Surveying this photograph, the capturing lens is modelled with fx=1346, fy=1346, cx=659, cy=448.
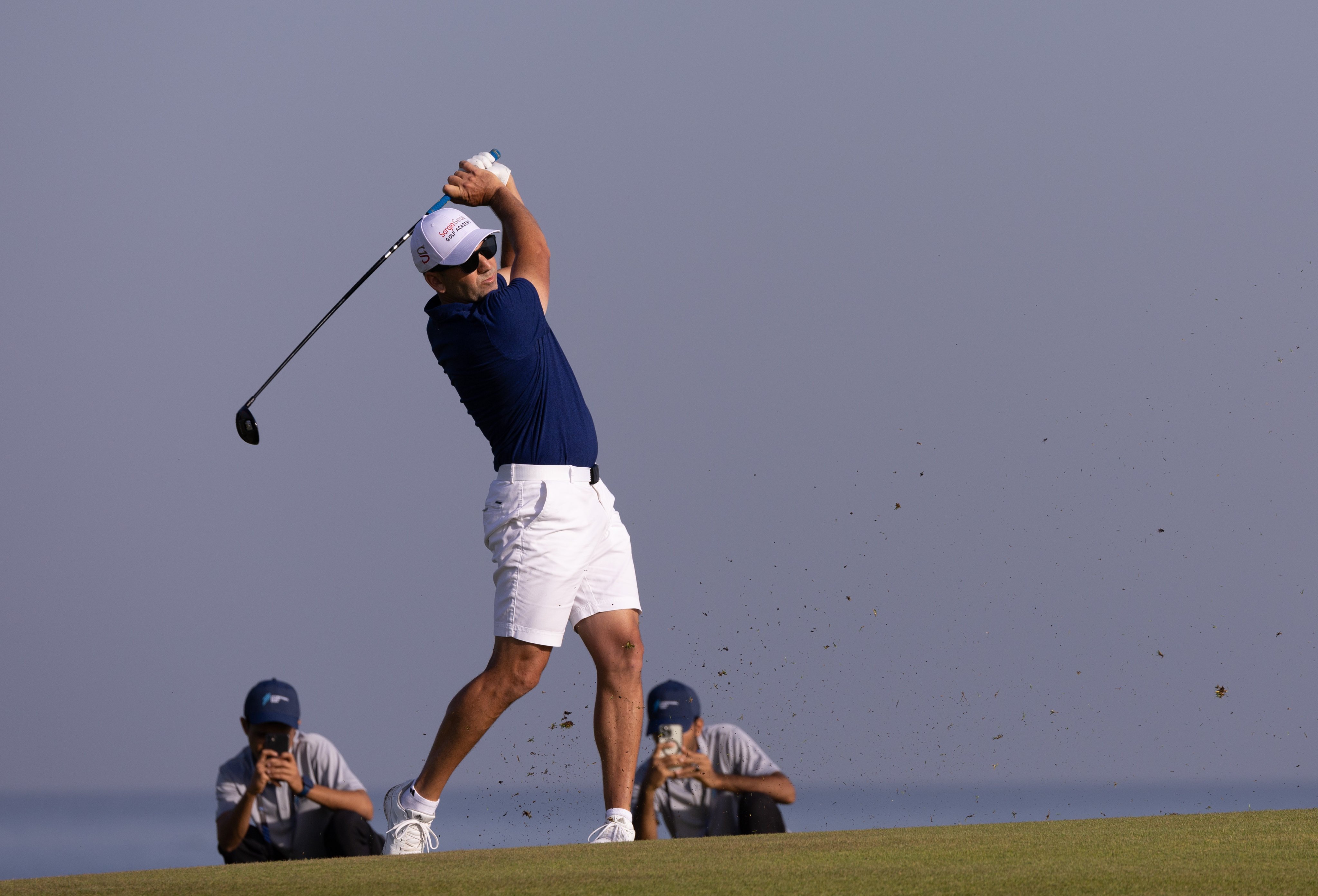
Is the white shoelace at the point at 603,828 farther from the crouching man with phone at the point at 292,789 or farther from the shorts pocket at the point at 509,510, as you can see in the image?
the crouching man with phone at the point at 292,789

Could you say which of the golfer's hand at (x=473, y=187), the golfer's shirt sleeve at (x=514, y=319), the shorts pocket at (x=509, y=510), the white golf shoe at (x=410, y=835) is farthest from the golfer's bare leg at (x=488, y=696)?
the golfer's hand at (x=473, y=187)

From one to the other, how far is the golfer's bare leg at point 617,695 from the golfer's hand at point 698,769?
111cm

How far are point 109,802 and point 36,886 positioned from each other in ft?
132

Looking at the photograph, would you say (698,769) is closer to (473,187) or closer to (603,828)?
(603,828)

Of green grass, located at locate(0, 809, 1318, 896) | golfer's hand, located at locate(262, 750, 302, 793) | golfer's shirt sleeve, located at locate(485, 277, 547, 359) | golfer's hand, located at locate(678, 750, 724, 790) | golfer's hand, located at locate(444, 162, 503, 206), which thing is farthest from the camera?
golfer's hand, located at locate(678, 750, 724, 790)

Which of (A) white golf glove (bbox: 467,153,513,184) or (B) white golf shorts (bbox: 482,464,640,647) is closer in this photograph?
(B) white golf shorts (bbox: 482,464,640,647)

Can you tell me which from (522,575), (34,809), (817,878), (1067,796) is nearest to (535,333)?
(522,575)

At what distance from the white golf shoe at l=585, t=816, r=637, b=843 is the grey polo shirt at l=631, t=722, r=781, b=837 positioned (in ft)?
3.73

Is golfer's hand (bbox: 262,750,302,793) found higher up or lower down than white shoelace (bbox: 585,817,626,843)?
higher up

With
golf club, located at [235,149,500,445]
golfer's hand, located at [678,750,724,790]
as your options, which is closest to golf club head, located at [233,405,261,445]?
golf club, located at [235,149,500,445]

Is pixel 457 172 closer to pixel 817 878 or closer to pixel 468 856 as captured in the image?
pixel 468 856

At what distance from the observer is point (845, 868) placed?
3211mm

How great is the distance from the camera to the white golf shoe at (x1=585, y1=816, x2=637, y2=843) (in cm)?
422

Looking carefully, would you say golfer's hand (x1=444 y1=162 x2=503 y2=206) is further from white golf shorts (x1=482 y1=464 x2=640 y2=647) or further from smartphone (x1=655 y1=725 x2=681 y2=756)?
smartphone (x1=655 y1=725 x2=681 y2=756)
